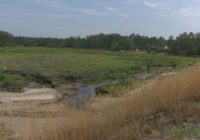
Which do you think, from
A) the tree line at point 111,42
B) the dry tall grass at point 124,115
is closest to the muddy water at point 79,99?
the dry tall grass at point 124,115

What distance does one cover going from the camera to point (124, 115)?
8508 millimetres

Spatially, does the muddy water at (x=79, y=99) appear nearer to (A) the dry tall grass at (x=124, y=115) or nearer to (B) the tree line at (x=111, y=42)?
(A) the dry tall grass at (x=124, y=115)

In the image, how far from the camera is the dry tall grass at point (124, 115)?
23.4ft

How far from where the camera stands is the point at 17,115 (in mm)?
20500

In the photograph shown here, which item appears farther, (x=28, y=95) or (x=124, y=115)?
(x=28, y=95)

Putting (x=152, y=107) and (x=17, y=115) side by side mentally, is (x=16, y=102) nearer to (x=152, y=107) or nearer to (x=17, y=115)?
(x=17, y=115)

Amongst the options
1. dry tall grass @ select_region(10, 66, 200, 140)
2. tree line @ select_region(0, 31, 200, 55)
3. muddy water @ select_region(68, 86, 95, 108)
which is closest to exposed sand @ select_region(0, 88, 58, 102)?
muddy water @ select_region(68, 86, 95, 108)

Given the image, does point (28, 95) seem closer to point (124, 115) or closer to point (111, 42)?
point (124, 115)

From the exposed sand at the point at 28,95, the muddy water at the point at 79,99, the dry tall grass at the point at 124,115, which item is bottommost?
the exposed sand at the point at 28,95

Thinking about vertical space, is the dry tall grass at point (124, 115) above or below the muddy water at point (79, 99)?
A: above

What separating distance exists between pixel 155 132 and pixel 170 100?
1913 mm

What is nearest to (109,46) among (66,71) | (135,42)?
(135,42)

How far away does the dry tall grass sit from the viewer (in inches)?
280

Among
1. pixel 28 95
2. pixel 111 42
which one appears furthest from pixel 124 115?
pixel 111 42
